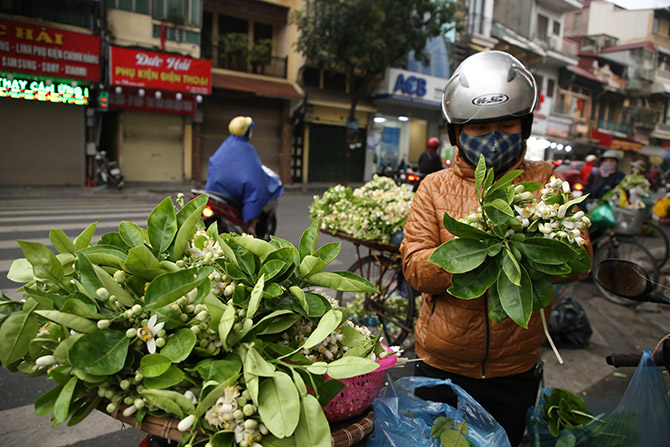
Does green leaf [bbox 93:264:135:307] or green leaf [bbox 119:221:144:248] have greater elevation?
green leaf [bbox 119:221:144:248]

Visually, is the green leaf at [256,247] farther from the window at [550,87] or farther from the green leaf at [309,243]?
the window at [550,87]

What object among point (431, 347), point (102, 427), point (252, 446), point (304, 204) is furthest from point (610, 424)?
point (304, 204)

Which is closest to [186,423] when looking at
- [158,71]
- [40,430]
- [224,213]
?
[40,430]

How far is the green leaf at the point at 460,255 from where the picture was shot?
4.28 feet

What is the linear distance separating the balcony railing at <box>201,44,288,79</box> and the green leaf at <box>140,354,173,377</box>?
59.9 ft

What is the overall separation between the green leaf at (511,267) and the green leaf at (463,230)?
8 cm

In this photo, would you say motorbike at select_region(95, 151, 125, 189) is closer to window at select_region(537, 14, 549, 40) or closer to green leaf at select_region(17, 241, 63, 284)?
green leaf at select_region(17, 241, 63, 284)

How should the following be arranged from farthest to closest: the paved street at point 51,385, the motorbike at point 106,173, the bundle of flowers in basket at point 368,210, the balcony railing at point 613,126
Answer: the balcony railing at point 613,126 < the motorbike at point 106,173 < the bundle of flowers in basket at point 368,210 < the paved street at point 51,385

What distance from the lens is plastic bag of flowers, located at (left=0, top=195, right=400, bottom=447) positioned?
102 cm

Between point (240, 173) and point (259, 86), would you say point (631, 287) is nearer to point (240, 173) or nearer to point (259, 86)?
point (240, 173)

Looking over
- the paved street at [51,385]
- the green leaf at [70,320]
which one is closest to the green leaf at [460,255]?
the green leaf at [70,320]

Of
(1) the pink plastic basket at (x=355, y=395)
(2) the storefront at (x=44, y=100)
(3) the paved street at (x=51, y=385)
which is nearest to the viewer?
(1) the pink plastic basket at (x=355, y=395)

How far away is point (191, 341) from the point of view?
A: 108 centimetres

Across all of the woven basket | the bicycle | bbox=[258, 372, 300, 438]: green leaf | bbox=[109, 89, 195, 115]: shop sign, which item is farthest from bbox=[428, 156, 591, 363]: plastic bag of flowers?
bbox=[109, 89, 195, 115]: shop sign
